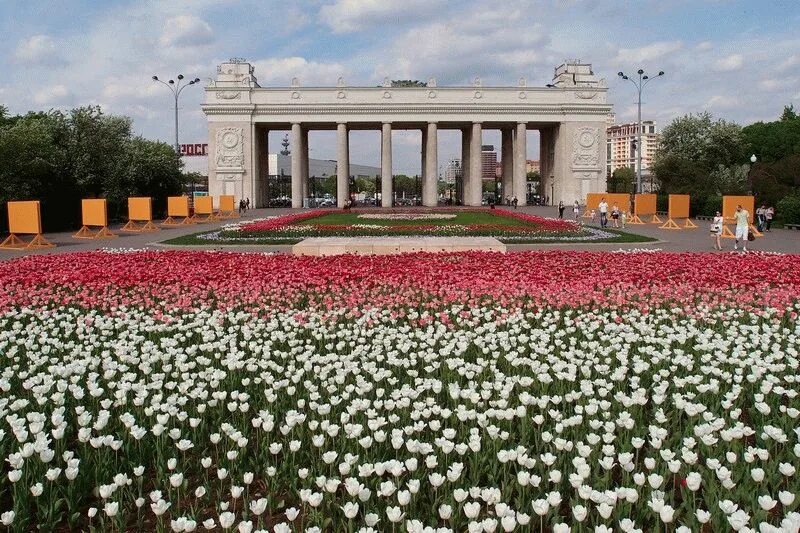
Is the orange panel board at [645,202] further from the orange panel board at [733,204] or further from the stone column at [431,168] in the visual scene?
the stone column at [431,168]

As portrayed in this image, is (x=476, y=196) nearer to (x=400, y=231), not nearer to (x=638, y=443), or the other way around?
(x=400, y=231)

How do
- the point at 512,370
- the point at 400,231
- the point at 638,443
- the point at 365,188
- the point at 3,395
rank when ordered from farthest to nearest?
the point at 365,188 → the point at 400,231 → the point at 512,370 → the point at 3,395 → the point at 638,443

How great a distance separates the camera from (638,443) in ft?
16.1

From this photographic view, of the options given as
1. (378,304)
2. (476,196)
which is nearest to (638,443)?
(378,304)

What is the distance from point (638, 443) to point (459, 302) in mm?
6754

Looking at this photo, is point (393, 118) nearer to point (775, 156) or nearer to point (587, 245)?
point (775, 156)

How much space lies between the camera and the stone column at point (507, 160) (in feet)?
264

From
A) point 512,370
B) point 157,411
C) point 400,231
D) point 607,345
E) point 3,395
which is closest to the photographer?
point 157,411

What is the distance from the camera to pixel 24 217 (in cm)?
2761

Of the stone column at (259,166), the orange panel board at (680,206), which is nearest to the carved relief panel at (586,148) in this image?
the stone column at (259,166)

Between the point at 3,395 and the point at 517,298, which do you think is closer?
the point at 3,395

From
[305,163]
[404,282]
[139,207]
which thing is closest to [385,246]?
[404,282]

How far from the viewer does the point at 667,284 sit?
12914mm

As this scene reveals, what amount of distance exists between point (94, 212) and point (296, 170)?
4268 cm
